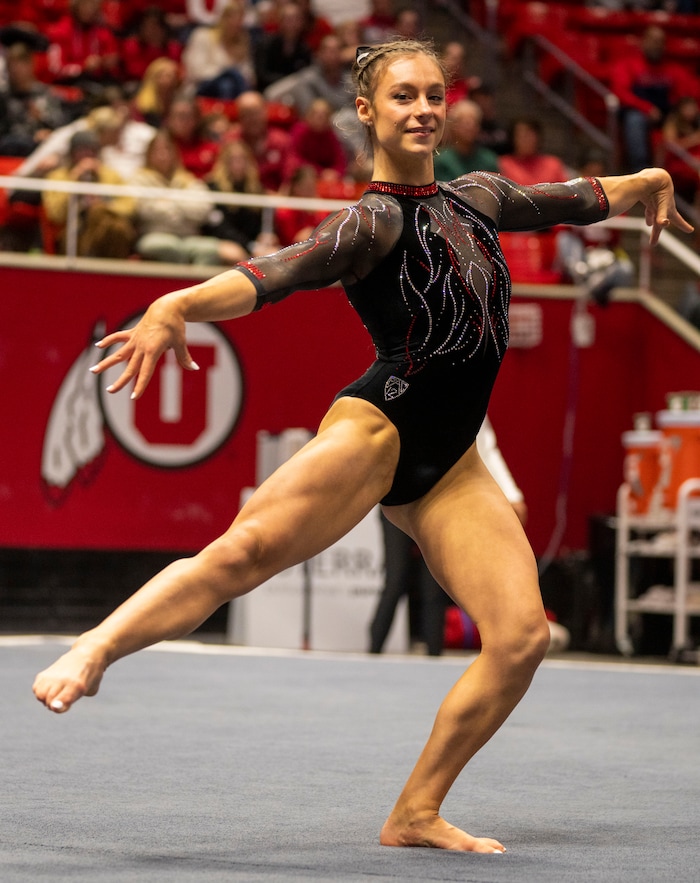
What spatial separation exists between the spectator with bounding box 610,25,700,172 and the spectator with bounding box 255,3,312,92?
9.74 feet

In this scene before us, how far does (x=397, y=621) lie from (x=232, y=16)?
5.89 meters

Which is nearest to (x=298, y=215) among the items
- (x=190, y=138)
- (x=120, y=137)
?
(x=190, y=138)

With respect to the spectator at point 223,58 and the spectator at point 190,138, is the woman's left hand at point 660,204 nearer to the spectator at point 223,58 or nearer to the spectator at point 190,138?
the spectator at point 190,138

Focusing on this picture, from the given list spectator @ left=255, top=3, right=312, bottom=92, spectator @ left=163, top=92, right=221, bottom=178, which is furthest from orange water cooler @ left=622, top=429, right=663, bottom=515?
spectator @ left=255, top=3, right=312, bottom=92

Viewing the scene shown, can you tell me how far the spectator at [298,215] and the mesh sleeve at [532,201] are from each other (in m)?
6.93

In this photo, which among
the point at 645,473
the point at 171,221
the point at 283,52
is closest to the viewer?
→ the point at 645,473

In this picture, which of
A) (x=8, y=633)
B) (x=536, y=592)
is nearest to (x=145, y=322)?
(x=536, y=592)

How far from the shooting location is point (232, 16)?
12758 millimetres

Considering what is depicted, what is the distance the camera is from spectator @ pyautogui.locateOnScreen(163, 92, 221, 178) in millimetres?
11461

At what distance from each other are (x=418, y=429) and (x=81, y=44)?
10062 mm

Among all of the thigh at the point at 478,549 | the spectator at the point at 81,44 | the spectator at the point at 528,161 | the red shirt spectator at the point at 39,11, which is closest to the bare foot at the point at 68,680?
the thigh at the point at 478,549

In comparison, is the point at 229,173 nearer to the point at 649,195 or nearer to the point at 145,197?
the point at 145,197

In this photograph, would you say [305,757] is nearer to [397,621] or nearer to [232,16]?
[397,621]

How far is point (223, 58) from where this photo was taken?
12945 mm
